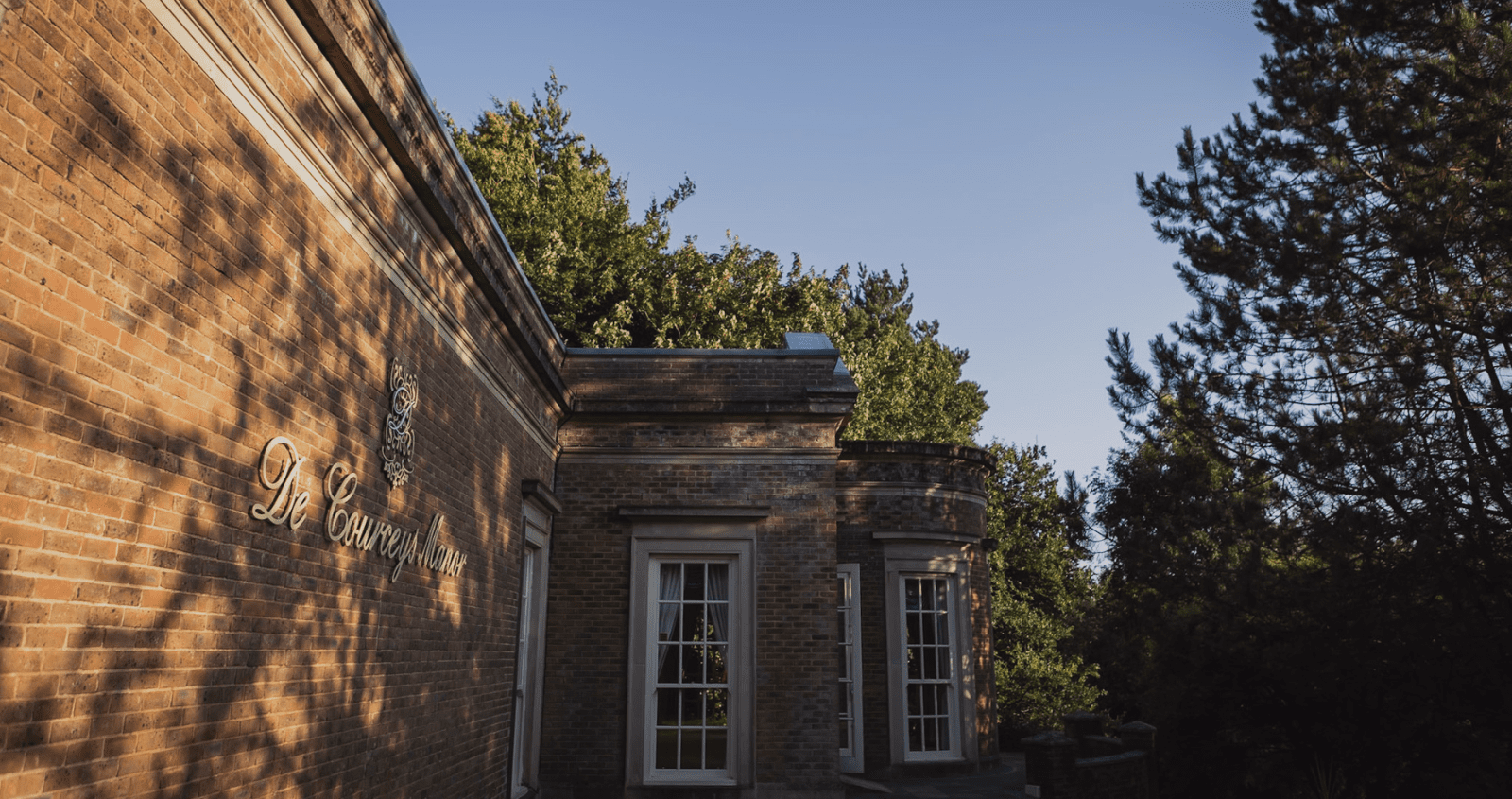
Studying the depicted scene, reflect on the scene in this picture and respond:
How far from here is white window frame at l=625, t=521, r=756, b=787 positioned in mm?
10000

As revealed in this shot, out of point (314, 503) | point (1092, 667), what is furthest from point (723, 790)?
point (1092, 667)

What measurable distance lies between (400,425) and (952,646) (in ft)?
31.0

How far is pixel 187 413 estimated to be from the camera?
341 cm

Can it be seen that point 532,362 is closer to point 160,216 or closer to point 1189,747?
point 160,216

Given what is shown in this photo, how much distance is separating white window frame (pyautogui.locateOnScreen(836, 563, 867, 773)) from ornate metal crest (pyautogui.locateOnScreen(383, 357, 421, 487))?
→ 24.4 feet

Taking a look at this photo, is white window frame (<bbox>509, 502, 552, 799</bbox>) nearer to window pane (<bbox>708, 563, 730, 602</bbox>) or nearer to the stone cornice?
window pane (<bbox>708, 563, 730, 602</bbox>)

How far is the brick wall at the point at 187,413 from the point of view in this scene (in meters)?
2.68

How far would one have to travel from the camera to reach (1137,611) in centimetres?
1127

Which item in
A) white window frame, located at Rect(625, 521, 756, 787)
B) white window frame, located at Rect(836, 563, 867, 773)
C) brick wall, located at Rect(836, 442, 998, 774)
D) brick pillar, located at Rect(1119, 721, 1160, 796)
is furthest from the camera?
brick wall, located at Rect(836, 442, 998, 774)

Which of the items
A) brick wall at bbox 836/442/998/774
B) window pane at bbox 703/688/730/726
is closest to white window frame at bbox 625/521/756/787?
window pane at bbox 703/688/730/726

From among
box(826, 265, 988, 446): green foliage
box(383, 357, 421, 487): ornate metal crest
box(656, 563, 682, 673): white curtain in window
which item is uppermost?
box(826, 265, 988, 446): green foliage

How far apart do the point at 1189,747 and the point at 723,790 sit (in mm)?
6616

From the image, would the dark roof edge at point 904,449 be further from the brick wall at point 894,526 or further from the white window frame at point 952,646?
the white window frame at point 952,646

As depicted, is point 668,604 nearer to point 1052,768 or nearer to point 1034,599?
point 1052,768
